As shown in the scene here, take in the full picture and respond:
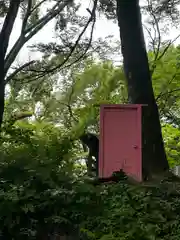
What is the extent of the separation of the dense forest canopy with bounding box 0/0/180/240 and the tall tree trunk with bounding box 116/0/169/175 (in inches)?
0.6

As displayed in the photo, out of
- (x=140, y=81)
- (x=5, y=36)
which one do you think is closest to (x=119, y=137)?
(x=140, y=81)

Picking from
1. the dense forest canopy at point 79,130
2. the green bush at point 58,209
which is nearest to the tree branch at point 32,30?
the dense forest canopy at point 79,130

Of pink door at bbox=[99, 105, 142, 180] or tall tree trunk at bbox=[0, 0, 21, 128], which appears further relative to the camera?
pink door at bbox=[99, 105, 142, 180]

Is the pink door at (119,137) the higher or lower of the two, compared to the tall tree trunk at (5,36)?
lower

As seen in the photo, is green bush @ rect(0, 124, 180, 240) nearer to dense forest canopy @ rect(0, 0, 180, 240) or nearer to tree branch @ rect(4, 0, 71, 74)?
dense forest canopy @ rect(0, 0, 180, 240)

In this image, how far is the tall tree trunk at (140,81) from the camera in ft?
18.5

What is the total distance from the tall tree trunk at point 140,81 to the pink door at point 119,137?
20cm

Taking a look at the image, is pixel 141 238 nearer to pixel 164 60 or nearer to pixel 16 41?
pixel 16 41

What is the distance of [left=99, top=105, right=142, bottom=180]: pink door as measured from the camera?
18.1ft

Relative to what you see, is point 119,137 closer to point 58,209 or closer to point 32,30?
point 32,30

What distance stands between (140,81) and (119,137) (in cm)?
94

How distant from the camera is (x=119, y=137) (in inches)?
222

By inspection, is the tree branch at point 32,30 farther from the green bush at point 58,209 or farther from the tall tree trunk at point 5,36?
the green bush at point 58,209

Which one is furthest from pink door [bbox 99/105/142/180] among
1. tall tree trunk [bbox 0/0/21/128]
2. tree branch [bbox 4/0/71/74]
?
tall tree trunk [bbox 0/0/21/128]
